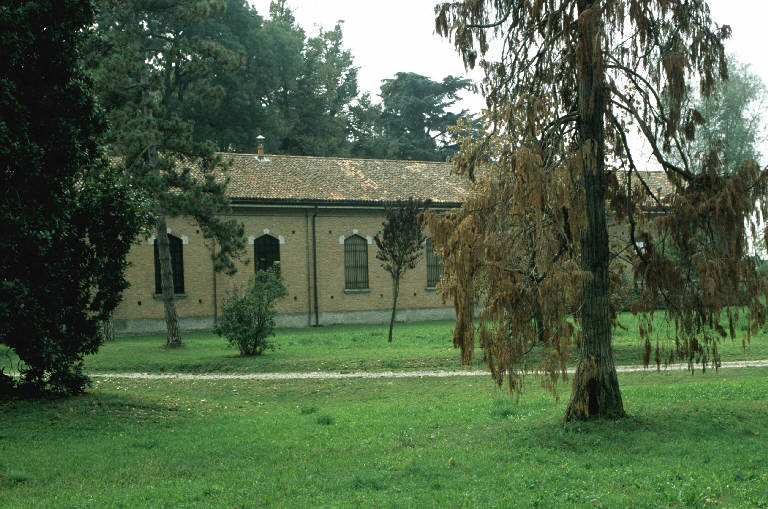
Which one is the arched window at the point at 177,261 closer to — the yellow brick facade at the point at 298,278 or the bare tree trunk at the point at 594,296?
the yellow brick facade at the point at 298,278

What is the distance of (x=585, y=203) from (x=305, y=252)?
75.4ft

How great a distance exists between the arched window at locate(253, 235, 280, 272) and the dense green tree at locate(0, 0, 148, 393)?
17301 mm

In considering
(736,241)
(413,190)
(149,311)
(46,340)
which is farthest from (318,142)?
(736,241)

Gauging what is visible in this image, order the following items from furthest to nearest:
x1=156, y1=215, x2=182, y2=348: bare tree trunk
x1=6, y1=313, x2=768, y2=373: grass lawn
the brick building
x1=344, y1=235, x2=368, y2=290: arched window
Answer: x1=344, y1=235, x2=368, y2=290: arched window < the brick building < x1=156, y1=215, x2=182, y2=348: bare tree trunk < x1=6, y1=313, x2=768, y2=373: grass lawn

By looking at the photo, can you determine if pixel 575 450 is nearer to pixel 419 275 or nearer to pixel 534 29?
pixel 534 29

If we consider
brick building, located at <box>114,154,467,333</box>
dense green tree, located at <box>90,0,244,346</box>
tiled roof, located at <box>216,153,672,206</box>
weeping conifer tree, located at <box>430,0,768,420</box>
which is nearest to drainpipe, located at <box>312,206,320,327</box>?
brick building, located at <box>114,154,467,333</box>

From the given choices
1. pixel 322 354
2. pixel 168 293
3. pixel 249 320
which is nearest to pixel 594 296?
pixel 322 354

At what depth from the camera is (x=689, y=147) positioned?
31.0 ft

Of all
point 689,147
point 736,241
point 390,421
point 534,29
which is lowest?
point 390,421

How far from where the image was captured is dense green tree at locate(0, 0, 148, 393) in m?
9.70

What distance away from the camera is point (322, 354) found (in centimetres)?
1970

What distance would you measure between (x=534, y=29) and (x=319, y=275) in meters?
22.4

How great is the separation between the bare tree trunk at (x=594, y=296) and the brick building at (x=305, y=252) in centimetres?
1858

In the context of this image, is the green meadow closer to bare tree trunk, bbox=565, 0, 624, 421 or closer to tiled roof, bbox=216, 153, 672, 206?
bare tree trunk, bbox=565, 0, 624, 421
